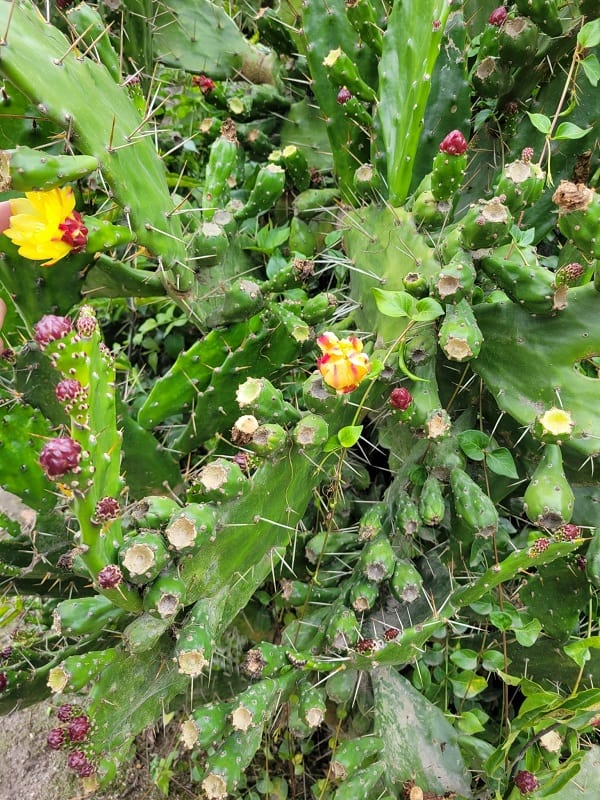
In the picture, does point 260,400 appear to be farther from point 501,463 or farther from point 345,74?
point 345,74

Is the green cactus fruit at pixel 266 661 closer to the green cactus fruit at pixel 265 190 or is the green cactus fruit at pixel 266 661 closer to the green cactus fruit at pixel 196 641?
the green cactus fruit at pixel 196 641

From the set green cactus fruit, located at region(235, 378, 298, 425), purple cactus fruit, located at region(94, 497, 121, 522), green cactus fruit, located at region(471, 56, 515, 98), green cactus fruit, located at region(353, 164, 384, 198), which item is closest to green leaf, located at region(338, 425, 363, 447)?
green cactus fruit, located at region(235, 378, 298, 425)


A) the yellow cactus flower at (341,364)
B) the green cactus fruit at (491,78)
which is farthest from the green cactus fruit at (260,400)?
the green cactus fruit at (491,78)

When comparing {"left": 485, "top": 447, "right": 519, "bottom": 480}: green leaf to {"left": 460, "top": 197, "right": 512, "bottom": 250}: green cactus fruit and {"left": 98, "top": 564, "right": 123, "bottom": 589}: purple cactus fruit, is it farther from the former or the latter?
{"left": 98, "top": 564, "right": 123, "bottom": 589}: purple cactus fruit

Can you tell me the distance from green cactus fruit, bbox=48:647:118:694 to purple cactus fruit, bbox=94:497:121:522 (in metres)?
0.27

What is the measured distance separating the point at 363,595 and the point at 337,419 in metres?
0.37

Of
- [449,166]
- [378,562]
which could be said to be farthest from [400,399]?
[449,166]

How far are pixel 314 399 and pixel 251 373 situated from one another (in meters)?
0.38

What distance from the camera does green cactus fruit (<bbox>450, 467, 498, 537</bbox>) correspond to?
1.09 m

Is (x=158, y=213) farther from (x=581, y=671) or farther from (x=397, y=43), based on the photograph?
(x=581, y=671)

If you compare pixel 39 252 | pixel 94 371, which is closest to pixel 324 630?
pixel 94 371

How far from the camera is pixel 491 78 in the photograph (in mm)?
1355

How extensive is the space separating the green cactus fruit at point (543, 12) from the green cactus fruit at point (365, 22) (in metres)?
0.31

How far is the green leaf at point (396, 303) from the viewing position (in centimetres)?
107
